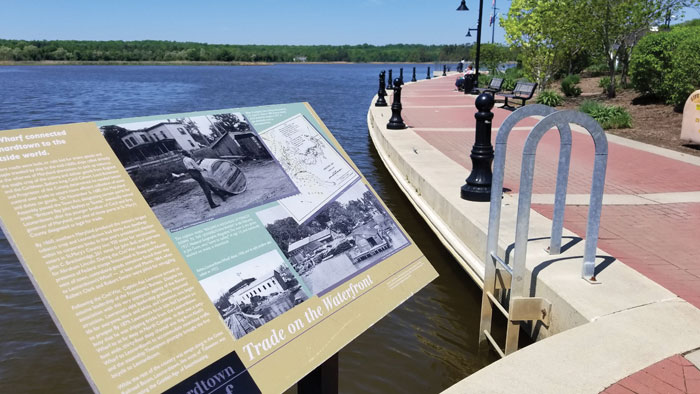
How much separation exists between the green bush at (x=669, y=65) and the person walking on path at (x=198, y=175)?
14.0 m

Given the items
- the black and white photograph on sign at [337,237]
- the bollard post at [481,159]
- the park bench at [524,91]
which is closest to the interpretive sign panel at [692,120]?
the bollard post at [481,159]

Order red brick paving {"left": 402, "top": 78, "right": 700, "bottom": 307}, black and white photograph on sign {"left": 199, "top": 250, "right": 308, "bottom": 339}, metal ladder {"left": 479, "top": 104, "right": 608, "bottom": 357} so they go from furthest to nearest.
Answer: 1. red brick paving {"left": 402, "top": 78, "right": 700, "bottom": 307}
2. metal ladder {"left": 479, "top": 104, "right": 608, "bottom": 357}
3. black and white photograph on sign {"left": 199, "top": 250, "right": 308, "bottom": 339}

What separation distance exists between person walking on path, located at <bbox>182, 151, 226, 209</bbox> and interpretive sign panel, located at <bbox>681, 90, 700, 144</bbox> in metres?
10.1

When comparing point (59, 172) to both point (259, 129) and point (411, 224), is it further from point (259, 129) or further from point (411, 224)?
point (411, 224)

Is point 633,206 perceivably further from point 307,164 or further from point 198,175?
point 198,175

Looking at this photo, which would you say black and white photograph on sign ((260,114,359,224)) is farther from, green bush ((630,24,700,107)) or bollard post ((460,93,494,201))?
green bush ((630,24,700,107))

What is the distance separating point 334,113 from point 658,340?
68.1 feet

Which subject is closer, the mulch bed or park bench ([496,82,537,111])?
the mulch bed

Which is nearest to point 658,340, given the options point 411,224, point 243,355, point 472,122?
point 243,355

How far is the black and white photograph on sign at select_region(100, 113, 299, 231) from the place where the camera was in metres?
2.08

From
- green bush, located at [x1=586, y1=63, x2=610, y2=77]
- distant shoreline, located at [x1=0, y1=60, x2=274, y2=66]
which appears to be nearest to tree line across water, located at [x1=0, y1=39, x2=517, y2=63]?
distant shoreline, located at [x1=0, y1=60, x2=274, y2=66]

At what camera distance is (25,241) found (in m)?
1.64

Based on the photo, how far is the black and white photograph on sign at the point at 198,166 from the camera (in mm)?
2078

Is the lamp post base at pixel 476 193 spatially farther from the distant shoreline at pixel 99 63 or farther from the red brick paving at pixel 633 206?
the distant shoreline at pixel 99 63
